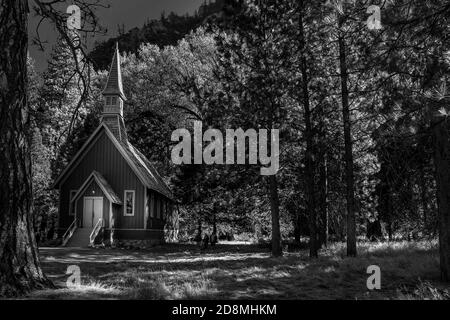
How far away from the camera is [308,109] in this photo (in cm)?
1856

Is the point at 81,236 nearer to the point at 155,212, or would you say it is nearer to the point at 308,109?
the point at 155,212

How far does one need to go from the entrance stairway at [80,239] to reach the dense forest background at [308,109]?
744cm

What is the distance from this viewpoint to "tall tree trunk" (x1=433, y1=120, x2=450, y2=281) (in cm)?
1054

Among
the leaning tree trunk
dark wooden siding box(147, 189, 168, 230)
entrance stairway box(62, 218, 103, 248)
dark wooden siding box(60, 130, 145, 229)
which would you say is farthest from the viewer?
dark wooden siding box(147, 189, 168, 230)

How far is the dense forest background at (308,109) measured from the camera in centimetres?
865

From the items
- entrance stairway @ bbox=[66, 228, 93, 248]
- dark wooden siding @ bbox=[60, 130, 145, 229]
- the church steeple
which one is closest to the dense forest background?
dark wooden siding @ bbox=[60, 130, 145, 229]

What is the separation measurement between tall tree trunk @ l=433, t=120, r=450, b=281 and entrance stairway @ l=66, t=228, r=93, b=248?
874 inches

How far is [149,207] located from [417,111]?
25.1m

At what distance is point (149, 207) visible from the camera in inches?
1238

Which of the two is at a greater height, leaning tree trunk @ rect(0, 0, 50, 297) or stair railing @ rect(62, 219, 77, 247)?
leaning tree trunk @ rect(0, 0, 50, 297)

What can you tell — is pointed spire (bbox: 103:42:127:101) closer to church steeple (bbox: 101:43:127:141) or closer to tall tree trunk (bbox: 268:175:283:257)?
church steeple (bbox: 101:43:127:141)

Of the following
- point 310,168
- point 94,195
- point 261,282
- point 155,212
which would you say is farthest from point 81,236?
point 261,282

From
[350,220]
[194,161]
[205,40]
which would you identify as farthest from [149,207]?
[205,40]

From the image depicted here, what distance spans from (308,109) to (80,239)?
57.6 feet
